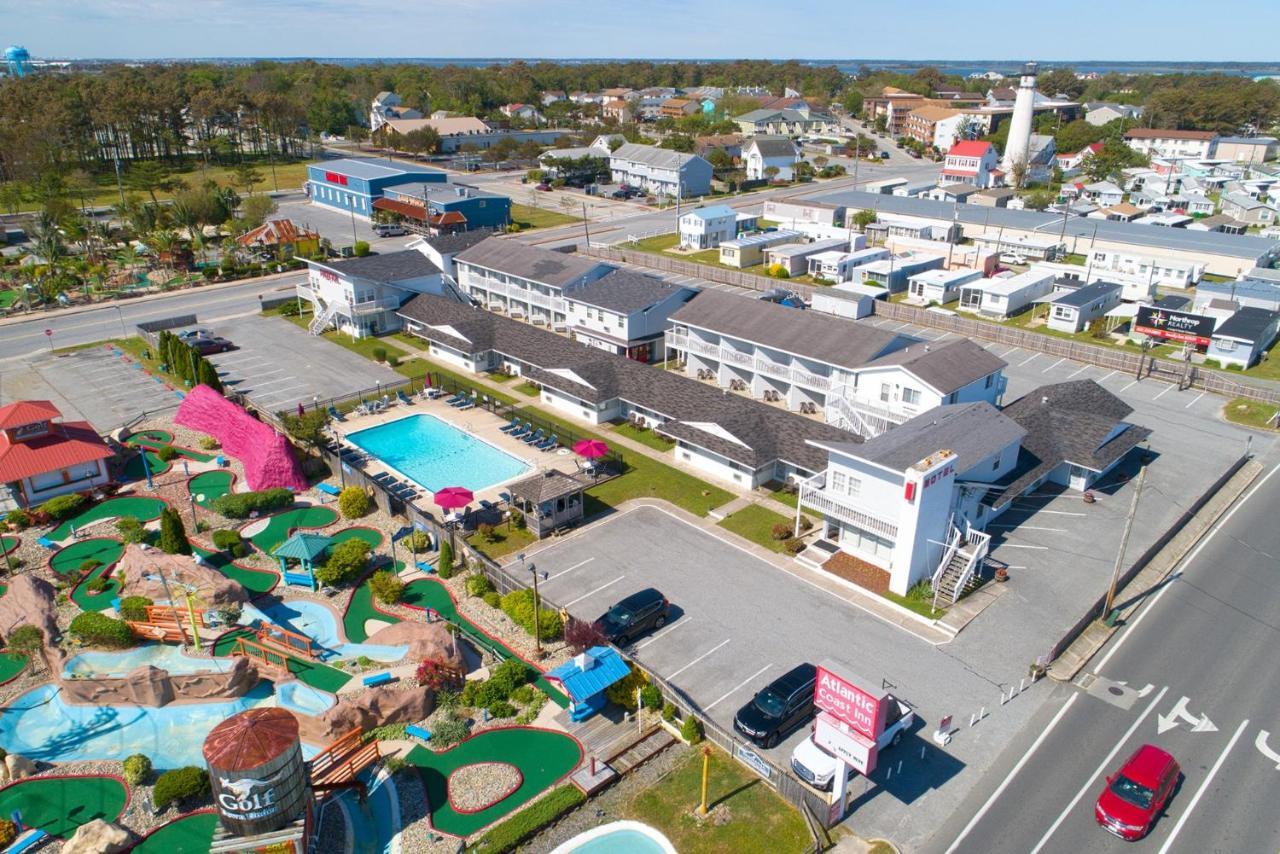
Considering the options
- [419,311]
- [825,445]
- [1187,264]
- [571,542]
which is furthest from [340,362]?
[1187,264]

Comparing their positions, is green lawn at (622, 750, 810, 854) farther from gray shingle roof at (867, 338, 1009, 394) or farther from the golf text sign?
gray shingle roof at (867, 338, 1009, 394)

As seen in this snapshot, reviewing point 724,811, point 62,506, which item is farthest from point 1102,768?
point 62,506

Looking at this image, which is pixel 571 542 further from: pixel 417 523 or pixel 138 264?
pixel 138 264

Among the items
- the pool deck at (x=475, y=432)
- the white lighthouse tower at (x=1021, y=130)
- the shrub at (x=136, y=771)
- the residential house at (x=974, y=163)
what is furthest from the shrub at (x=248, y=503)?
the white lighthouse tower at (x=1021, y=130)

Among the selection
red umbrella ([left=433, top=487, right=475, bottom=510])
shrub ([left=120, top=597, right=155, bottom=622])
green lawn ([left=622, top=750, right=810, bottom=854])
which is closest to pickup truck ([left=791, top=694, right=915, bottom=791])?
green lawn ([left=622, top=750, right=810, bottom=854])

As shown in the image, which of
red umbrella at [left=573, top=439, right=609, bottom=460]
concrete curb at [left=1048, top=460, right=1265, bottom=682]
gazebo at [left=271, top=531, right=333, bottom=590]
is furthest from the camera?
red umbrella at [left=573, top=439, right=609, bottom=460]

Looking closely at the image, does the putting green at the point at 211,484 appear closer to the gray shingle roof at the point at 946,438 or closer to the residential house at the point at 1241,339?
the gray shingle roof at the point at 946,438

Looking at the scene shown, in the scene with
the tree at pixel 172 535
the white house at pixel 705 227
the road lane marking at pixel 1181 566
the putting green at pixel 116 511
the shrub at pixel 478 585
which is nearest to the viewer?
the road lane marking at pixel 1181 566
